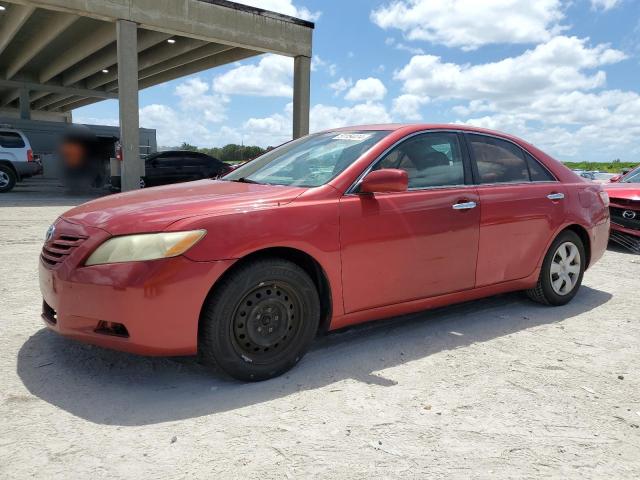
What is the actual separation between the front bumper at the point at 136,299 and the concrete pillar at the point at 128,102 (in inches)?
479

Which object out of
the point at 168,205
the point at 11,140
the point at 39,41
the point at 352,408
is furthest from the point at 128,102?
the point at 352,408

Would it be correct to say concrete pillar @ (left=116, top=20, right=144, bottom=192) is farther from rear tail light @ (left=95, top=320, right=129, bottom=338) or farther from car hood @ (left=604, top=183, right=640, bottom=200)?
rear tail light @ (left=95, top=320, right=129, bottom=338)

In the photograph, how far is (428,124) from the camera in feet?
12.6

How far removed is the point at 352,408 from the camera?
2.64 meters

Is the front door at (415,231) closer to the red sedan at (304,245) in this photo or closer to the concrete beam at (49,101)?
the red sedan at (304,245)

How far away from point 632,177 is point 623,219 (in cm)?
166

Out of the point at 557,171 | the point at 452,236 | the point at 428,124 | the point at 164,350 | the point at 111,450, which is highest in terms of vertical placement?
the point at 428,124

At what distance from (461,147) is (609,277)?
10.1ft

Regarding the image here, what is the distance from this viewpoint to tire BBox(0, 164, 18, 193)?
14389 millimetres

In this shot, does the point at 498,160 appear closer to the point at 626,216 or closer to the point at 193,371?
the point at 193,371

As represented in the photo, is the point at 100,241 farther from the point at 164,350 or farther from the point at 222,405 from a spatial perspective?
the point at 222,405

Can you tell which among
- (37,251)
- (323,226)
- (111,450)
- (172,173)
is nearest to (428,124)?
(323,226)

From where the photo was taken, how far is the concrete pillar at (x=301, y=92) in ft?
56.7

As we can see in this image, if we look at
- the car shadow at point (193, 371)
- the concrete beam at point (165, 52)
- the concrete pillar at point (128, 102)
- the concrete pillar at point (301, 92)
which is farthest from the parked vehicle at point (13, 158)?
the car shadow at point (193, 371)
